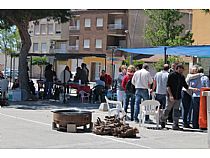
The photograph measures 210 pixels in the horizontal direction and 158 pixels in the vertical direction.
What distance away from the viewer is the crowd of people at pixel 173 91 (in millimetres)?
11086

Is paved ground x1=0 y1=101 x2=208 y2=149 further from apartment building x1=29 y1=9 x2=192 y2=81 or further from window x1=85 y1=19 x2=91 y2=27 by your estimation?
window x1=85 y1=19 x2=91 y2=27

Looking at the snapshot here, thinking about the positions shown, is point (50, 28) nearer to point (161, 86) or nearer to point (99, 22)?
point (99, 22)

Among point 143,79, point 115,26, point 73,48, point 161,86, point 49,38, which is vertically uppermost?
point 115,26

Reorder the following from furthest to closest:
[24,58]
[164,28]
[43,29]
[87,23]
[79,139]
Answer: [43,29], [87,23], [164,28], [24,58], [79,139]

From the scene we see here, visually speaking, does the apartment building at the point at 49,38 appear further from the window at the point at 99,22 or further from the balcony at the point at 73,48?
the window at the point at 99,22

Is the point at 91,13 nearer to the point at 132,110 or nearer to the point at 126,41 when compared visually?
the point at 126,41

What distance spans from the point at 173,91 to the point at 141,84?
45.5 inches

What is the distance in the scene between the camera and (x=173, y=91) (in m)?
11.1

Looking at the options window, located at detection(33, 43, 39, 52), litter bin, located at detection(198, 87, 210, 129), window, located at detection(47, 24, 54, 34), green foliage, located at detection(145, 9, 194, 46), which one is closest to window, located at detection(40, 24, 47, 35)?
window, located at detection(47, 24, 54, 34)

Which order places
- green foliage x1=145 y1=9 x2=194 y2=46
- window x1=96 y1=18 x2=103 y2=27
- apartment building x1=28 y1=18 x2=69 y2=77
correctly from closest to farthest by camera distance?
green foliage x1=145 y1=9 x2=194 y2=46, window x1=96 y1=18 x2=103 y2=27, apartment building x1=28 y1=18 x2=69 y2=77

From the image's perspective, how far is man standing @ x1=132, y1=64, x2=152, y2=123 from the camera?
11984 millimetres

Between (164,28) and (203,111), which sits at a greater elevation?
(164,28)

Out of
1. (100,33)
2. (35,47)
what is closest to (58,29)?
(35,47)

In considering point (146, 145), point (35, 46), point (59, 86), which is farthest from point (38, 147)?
point (35, 46)
